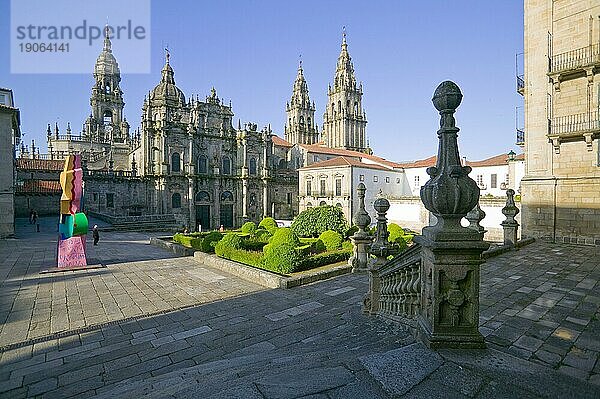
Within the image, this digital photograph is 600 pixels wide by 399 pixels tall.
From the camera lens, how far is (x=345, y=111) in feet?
197

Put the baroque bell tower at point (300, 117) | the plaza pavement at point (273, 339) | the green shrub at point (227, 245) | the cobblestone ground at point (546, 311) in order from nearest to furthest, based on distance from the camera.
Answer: the plaza pavement at point (273, 339) → the cobblestone ground at point (546, 311) → the green shrub at point (227, 245) → the baroque bell tower at point (300, 117)

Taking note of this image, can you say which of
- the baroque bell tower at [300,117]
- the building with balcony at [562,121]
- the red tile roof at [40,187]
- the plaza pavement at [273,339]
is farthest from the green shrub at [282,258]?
the baroque bell tower at [300,117]

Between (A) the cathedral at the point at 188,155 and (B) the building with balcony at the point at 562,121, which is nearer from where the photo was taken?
(B) the building with balcony at the point at 562,121

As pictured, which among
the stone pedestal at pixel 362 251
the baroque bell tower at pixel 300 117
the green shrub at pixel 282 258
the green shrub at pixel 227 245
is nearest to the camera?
the stone pedestal at pixel 362 251

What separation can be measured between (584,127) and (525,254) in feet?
20.8

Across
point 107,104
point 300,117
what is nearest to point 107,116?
point 107,104

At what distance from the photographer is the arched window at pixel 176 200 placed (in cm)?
3866

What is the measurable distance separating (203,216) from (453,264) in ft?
136

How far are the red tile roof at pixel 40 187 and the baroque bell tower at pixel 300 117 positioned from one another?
4341cm

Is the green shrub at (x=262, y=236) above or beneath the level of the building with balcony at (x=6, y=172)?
beneath

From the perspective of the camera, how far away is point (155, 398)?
273 cm

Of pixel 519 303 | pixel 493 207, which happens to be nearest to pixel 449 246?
pixel 519 303

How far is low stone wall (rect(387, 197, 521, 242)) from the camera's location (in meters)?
25.0

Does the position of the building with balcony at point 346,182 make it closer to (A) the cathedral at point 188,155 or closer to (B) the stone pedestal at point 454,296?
(A) the cathedral at point 188,155
